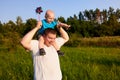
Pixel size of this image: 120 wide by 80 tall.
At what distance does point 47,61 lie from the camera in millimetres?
3750

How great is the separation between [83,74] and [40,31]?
17.5 ft

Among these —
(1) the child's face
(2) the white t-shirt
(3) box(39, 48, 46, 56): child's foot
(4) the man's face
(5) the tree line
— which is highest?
(1) the child's face

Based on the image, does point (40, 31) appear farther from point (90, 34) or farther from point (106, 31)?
point (90, 34)

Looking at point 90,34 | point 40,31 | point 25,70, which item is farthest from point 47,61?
point 90,34

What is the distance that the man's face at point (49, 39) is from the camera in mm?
3703

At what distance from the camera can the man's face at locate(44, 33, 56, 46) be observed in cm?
370

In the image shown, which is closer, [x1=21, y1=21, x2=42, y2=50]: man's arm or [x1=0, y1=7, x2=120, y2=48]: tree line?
[x1=21, y1=21, x2=42, y2=50]: man's arm

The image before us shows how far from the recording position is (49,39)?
148 inches

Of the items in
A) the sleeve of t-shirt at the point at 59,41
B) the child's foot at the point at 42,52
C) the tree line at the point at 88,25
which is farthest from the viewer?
the tree line at the point at 88,25

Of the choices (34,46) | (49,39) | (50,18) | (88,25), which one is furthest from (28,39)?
(88,25)

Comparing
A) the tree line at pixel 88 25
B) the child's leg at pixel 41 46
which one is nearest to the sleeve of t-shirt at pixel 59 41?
the child's leg at pixel 41 46

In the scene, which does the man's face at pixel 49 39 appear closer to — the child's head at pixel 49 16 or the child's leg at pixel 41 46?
the child's leg at pixel 41 46

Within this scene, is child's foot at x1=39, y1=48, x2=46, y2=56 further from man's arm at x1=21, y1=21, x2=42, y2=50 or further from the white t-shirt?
man's arm at x1=21, y1=21, x2=42, y2=50

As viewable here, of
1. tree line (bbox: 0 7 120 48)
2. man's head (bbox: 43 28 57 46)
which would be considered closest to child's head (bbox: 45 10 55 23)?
man's head (bbox: 43 28 57 46)
